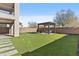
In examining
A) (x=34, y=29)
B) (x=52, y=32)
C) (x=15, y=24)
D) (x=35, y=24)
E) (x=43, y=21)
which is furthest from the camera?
(x=15, y=24)

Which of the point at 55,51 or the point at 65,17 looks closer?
the point at 55,51

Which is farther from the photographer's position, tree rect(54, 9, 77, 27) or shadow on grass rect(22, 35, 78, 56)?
tree rect(54, 9, 77, 27)

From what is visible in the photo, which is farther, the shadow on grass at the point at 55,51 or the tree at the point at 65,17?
the tree at the point at 65,17

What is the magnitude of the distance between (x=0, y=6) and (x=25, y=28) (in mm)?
1673

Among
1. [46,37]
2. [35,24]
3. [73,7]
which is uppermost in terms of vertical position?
[73,7]

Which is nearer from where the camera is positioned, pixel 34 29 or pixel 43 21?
pixel 43 21

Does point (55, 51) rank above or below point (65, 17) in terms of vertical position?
below

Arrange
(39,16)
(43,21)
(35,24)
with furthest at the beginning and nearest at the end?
1. (35,24)
2. (43,21)
3. (39,16)

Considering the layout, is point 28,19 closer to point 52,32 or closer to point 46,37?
point 46,37

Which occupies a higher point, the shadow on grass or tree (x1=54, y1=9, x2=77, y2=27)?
tree (x1=54, y1=9, x2=77, y2=27)

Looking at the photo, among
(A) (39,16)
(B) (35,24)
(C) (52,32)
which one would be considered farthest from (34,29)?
(A) (39,16)

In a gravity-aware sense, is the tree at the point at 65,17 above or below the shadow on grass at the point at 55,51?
above

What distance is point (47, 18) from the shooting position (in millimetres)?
7375

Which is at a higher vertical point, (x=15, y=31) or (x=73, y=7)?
(x=73, y=7)
